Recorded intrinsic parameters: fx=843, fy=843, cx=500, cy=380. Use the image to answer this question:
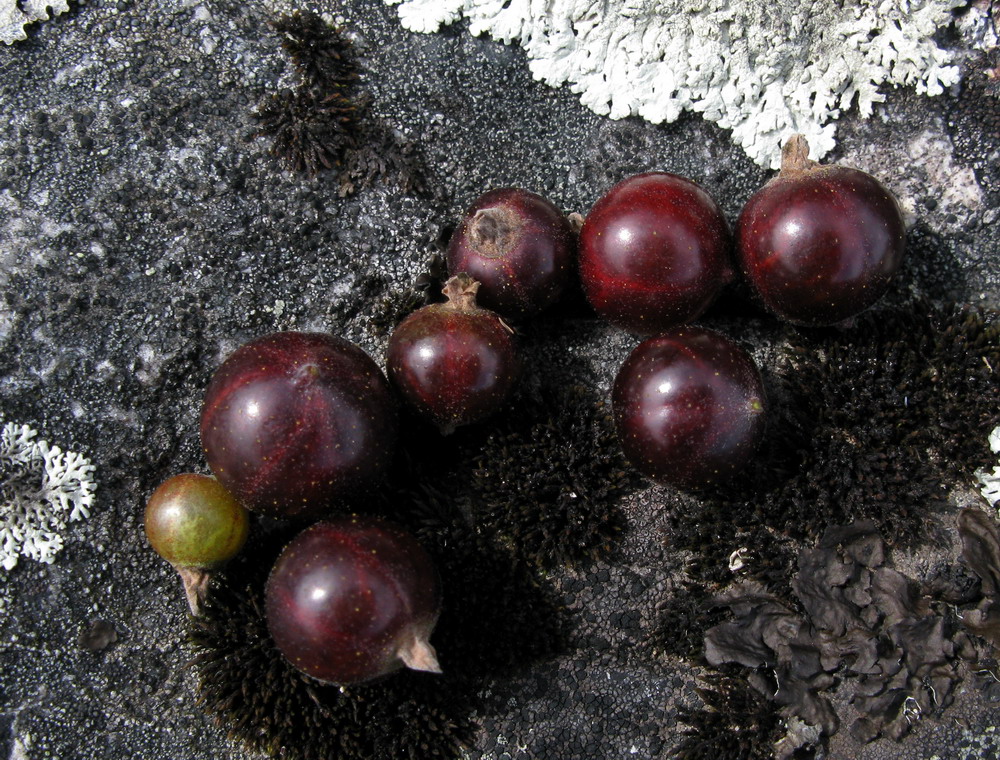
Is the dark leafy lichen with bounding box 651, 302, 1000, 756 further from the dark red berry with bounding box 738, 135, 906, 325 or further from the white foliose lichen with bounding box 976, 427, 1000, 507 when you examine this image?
the dark red berry with bounding box 738, 135, 906, 325

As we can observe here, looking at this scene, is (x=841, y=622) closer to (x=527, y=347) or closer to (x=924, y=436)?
(x=924, y=436)

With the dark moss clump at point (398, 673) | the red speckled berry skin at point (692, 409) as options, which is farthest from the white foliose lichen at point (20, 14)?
the red speckled berry skin at point (692, 409)

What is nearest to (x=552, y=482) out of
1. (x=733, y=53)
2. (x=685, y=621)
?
(x=685, y=621)

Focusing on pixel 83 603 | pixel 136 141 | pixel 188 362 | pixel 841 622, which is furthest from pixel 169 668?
pixel 841 622

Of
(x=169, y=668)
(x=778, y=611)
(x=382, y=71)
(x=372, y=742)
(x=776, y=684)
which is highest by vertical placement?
(x=382, y=71)

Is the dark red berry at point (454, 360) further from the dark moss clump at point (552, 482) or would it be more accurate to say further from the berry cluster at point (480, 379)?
the dark moss clump at point (552, 482)

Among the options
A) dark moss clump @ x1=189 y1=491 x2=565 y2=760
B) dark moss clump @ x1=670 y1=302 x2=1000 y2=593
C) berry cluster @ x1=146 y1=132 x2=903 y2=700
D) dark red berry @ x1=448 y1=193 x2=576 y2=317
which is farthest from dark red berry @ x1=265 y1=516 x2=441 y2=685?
dark moss clump @ x1=670 y1=302 x2=1000 y2=593

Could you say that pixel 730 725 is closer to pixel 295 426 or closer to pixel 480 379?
pixel 480 379
